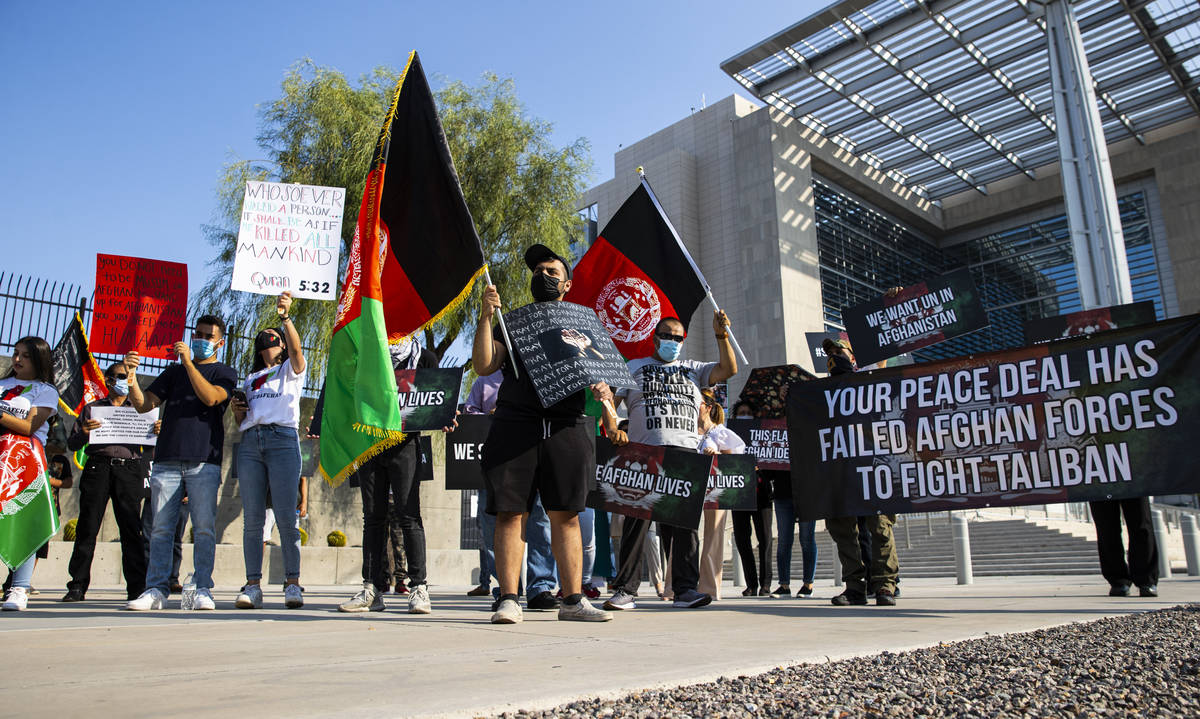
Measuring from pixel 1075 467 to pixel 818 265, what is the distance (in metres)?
26.6

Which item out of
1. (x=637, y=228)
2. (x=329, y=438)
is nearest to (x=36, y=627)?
(x=329, y=438)

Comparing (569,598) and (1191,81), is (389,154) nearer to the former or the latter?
(569,598)

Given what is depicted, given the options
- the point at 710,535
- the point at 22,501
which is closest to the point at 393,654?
the point at 22,501

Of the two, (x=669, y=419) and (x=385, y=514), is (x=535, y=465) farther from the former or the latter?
(x=669, y=419)

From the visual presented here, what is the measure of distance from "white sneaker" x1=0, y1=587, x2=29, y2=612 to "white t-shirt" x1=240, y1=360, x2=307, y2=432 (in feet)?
5.47

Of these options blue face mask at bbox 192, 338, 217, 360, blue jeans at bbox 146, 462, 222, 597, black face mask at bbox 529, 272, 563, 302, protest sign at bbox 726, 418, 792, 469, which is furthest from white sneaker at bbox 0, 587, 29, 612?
protest sign at bbox 726, 418, 792, 469

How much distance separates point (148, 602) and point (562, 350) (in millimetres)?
3215

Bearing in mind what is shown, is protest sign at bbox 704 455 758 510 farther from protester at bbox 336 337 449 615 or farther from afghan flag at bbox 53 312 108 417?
afghan flag at bbox 53 312 108 417

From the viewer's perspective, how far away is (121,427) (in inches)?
282

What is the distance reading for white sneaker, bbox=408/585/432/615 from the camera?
503cm

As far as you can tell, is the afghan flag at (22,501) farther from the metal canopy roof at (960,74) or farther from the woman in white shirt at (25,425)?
the metal canopy roof at (960,74)

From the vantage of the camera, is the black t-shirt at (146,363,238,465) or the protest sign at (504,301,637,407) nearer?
the protest sign at (504,301,637,407)

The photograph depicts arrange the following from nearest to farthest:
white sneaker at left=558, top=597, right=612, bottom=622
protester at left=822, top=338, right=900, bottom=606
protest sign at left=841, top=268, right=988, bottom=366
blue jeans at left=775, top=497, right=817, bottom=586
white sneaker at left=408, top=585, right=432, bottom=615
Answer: white sneaker at left=558, top=597, right=612, bottom=622
white sneaker at left=408, top=585, right=432, bottom=615
protester at left=822, top=338, right=900, bottom=606
blue jeans at left=775, top=497, right=817, bottom=586
protest sign at left=841, top=268, right=988, bottom=366

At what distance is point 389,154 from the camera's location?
536 centimetres
